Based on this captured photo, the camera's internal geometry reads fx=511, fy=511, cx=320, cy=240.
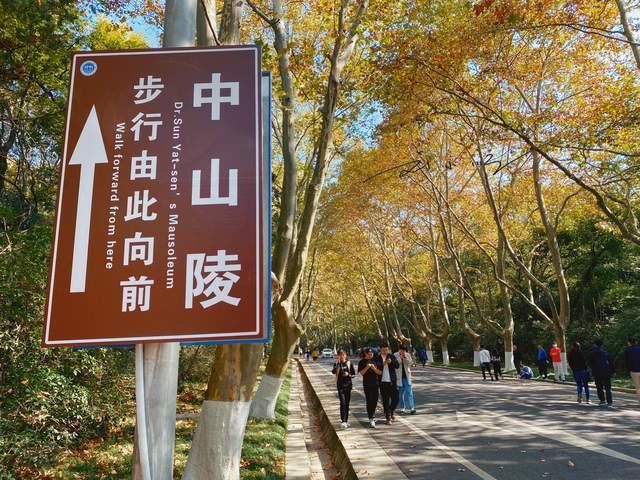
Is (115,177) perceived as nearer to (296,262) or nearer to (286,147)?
(296,262)

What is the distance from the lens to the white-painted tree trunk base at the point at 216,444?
13.5 ft

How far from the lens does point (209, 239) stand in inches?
91.8

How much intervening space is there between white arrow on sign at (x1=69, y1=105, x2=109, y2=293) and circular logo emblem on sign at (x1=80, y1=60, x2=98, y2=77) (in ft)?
0.66

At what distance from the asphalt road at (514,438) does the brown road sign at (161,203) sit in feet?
17.4

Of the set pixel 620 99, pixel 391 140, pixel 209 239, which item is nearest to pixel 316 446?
pixel 209 239

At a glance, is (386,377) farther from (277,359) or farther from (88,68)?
(88,68)

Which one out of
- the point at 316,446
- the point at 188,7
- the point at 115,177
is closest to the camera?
the point at 115,177

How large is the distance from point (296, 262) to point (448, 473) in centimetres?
365

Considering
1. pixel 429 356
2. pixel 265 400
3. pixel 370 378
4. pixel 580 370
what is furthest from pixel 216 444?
pixel 429 356

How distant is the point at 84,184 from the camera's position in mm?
2398

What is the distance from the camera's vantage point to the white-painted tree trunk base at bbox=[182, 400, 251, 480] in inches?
162

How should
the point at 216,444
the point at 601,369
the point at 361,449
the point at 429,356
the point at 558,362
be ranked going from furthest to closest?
the point at 429,356 → the point at 558,362 → the point at 601,369 → the point at 361,449 → the point at 216,444

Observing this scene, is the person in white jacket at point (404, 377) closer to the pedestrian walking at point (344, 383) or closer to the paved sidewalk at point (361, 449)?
the paved sidewalk at point (361, 449)

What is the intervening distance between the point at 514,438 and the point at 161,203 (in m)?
8.21
